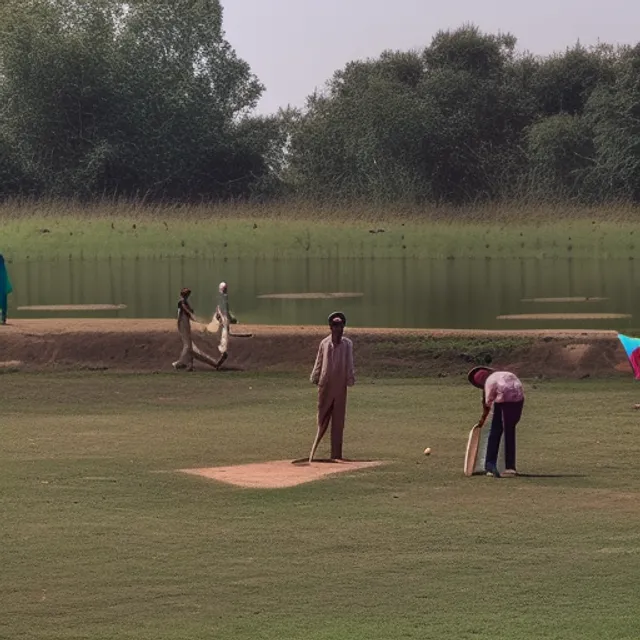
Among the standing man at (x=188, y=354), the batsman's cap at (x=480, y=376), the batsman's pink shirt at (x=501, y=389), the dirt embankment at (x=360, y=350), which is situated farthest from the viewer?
the dirt embankment at (x=360, y=350)

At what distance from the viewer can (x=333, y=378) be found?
1598cm

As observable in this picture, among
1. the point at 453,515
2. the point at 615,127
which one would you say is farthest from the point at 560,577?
the point at 615,127

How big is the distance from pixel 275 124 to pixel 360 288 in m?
33.7

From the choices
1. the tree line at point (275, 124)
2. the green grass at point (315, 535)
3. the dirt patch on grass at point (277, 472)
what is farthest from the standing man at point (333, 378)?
the tree line at point (275, 124)

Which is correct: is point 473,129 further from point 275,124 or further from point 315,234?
point 315,234

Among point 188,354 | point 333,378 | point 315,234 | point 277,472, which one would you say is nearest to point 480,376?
point 333,378

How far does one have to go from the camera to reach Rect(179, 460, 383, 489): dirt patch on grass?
1474 cm

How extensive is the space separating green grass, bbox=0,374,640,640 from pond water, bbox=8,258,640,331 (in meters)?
14.2

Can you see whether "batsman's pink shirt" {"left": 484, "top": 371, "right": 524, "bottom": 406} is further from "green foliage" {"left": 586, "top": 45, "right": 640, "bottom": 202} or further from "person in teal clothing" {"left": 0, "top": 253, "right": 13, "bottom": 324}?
"green foliage" {"left": 586, "top": 45, "right": 640, "bottom": 202}

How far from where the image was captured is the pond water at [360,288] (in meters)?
34.4

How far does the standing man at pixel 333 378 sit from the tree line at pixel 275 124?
4355cm

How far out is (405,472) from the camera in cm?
1535

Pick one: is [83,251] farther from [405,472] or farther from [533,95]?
[405,472]

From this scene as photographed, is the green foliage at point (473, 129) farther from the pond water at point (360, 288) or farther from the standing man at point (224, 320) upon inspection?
the standing man at point (224, 320)
